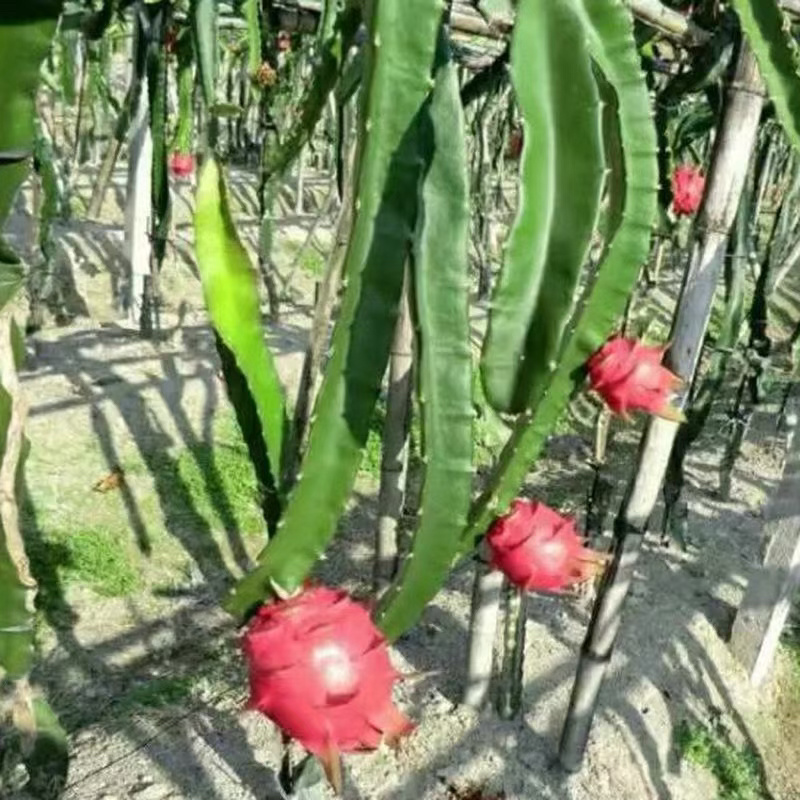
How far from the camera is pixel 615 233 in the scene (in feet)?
2.24

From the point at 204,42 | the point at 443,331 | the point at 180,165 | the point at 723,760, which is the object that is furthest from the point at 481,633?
the point at 180,165

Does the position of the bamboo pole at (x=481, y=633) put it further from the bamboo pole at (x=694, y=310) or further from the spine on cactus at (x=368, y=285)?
the spine on cactus at (x=368, y=285)

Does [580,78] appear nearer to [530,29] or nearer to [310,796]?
[530,29]

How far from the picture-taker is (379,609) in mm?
675

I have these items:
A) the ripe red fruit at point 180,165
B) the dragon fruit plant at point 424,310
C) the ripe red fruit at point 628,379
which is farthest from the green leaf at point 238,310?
the ripe red fruit at point 180,165

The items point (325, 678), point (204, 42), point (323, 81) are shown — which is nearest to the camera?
point (325, 678)

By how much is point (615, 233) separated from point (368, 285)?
199 millimetres

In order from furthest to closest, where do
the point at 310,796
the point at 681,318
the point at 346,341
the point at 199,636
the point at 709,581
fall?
the point at 709,581 → the point at 199,636 → the point at 681,318 → the point at 310,796 → the point at 346,341

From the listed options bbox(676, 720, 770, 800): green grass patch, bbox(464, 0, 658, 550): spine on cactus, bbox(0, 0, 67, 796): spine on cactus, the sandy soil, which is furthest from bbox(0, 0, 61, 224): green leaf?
bbox(676, 720, 770, 800): green grass patch

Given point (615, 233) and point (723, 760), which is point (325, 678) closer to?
point (615, 233)

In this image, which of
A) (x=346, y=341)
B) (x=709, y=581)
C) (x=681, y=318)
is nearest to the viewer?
(x=346, y=341)

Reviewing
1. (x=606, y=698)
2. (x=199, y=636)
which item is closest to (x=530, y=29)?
(x=606, y=698)

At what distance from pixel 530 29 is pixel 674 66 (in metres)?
1.42

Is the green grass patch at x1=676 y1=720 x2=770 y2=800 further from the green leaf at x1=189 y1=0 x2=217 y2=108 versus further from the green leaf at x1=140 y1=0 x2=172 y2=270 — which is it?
the green leaf at x1=189 y1=0 x2=217 y2=108
